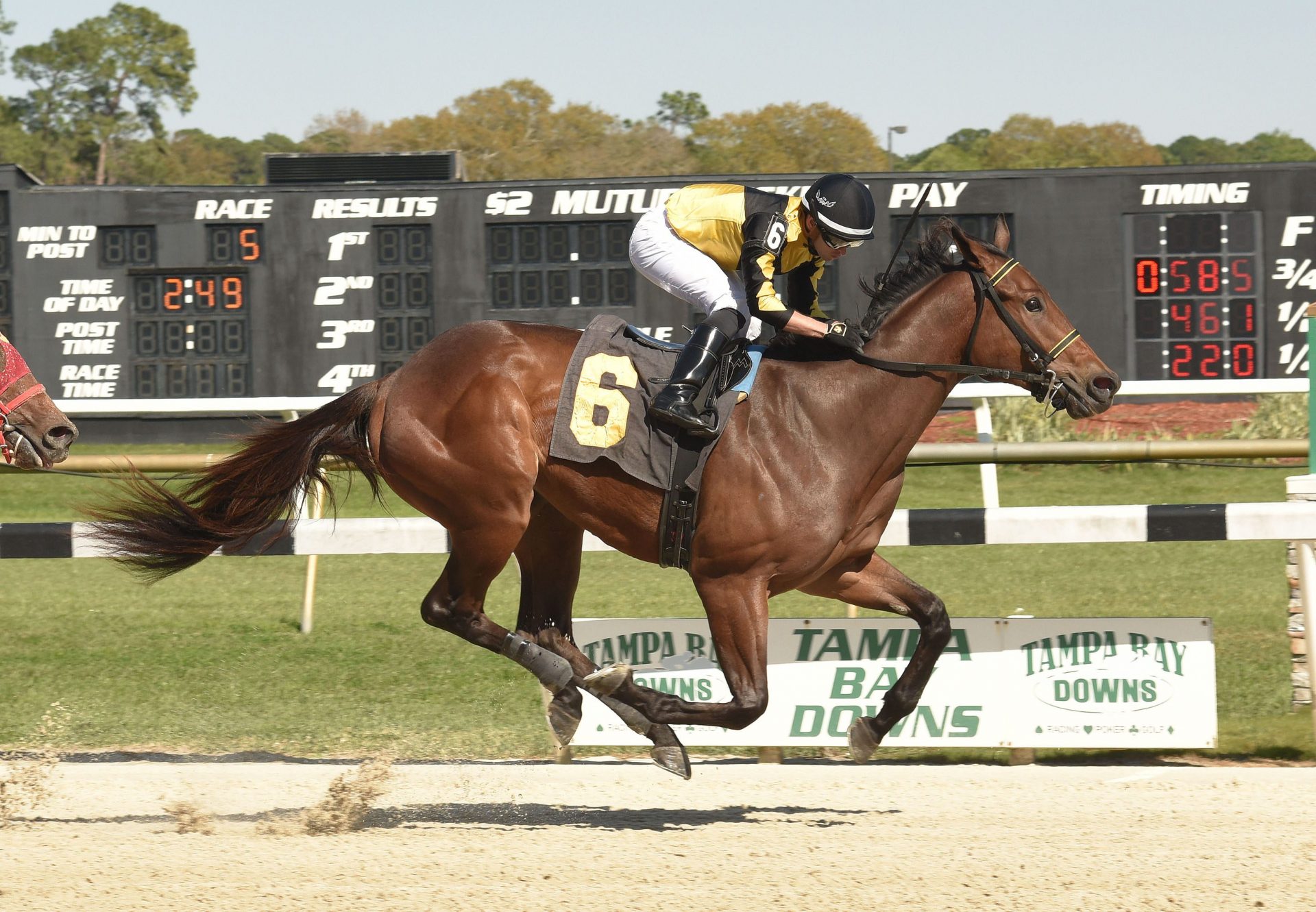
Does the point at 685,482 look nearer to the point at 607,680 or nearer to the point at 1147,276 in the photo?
the point at 607,680

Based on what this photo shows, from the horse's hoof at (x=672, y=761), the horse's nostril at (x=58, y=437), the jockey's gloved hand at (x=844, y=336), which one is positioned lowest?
the horse's hoof at (x=672, y=761)

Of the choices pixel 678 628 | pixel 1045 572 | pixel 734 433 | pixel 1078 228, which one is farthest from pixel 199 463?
pixel 1078 228

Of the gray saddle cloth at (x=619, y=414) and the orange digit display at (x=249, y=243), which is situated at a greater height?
the orange digit display at (x=249, y=243)

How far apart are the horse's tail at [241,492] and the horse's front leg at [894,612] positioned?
141 cm

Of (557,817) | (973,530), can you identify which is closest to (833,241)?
(973,530)

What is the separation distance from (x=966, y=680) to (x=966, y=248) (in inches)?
54.8

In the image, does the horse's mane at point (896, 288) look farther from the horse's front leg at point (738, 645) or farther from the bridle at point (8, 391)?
the bridle at point (8, 391)

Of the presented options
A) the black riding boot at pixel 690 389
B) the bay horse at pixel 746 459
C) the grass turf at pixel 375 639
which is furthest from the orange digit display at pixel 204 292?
the black riding boot at pixel 690 389

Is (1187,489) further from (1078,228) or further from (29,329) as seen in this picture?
(29,329)

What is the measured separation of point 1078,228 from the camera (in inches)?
504

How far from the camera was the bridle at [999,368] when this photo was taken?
4.14 metres

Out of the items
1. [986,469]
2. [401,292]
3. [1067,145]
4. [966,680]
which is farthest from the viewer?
[1067,145]

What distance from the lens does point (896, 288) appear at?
4402mm

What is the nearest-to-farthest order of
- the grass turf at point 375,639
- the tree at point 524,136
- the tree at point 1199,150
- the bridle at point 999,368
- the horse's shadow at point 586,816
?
the horse's shadow at point 586,816 → the bridle at point 999,368 → the grass turf at point 375,639 → the tree at point 524,136 → the tree at point 1199,150
